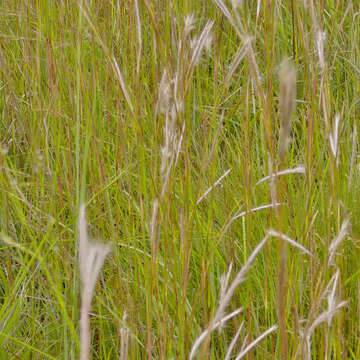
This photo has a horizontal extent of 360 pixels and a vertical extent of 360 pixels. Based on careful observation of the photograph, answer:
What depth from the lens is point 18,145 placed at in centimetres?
139

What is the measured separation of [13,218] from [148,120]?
370 mm

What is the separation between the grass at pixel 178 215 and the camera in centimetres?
65

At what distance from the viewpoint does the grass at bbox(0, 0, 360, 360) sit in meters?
0.65

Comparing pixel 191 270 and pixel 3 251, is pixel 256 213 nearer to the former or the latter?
pixel 191 270

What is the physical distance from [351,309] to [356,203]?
25 centimetres

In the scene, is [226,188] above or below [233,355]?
above

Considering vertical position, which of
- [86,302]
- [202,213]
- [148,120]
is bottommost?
[202,213]

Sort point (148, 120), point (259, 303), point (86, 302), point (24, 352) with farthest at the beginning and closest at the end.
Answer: point (148, 120) < point (259, 303) < point (24, 352) < point (86, 302)

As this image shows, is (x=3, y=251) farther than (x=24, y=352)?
Yes

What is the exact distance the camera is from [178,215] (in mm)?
987

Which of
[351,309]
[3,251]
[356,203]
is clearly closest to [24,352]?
[3,251]

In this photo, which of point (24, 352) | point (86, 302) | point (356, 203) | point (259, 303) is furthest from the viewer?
point (356, 203)

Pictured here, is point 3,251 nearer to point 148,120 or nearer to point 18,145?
point 18,145

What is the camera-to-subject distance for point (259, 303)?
1.06 metres
